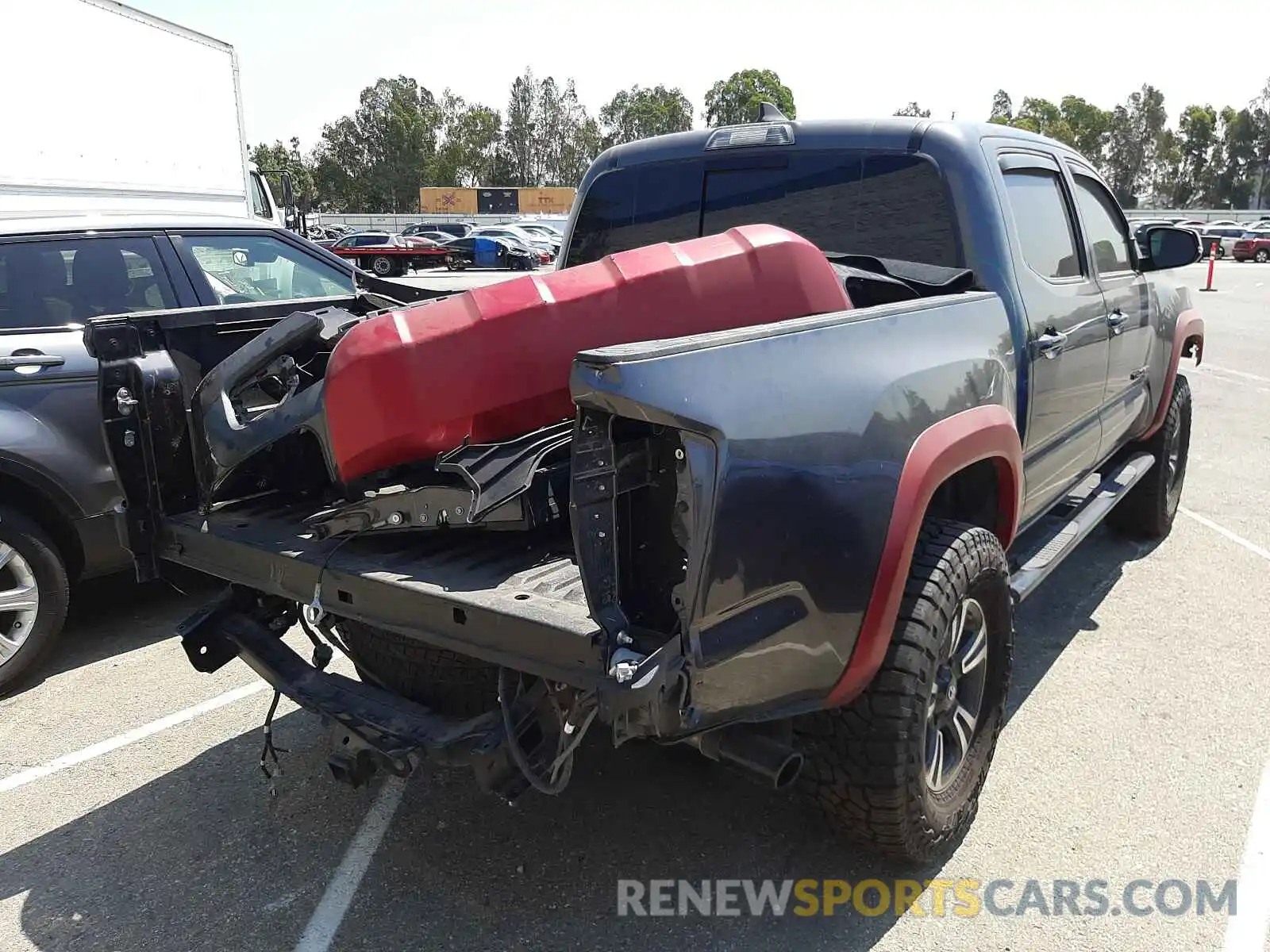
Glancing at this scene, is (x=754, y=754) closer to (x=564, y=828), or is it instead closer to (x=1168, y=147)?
(x=564, y=828)

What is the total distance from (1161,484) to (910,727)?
377 cm

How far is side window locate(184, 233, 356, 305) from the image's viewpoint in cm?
504

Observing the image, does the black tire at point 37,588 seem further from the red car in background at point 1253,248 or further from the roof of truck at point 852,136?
the red car in background at point 1253,248

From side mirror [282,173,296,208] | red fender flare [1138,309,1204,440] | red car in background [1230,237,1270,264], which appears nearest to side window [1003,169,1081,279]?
red fender flare [1138,309,1204,440]

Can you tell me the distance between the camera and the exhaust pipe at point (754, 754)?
225 cm

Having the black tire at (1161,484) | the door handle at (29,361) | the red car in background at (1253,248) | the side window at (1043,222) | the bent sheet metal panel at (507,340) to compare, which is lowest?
the red car in background at (1253,248)

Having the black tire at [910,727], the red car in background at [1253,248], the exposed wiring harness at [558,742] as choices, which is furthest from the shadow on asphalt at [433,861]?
the red car in background at [1253,248]

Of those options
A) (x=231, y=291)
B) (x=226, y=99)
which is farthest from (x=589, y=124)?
(x=231, y=291)

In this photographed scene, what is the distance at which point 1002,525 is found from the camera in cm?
320

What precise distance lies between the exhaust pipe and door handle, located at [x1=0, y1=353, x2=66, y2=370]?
11.4 feet

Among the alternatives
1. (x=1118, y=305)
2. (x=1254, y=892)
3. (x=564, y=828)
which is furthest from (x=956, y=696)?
(x=1118, y=305)

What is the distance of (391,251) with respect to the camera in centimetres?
3384

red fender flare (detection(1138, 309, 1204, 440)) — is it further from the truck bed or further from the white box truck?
the white box truck

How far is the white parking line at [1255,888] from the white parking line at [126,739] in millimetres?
3550
